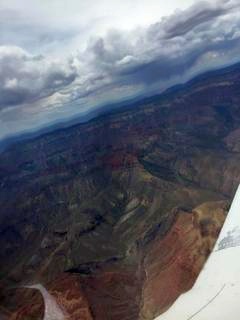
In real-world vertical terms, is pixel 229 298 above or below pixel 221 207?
above

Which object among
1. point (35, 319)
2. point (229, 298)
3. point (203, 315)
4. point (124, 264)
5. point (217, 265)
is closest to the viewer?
point (203, 315)

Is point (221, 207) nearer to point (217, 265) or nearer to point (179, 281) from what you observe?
point (179, 281)

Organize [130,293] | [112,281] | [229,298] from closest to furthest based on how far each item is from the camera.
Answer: [229,298], [130,293], [112,281]

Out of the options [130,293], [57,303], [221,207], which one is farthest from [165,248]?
[57,303]

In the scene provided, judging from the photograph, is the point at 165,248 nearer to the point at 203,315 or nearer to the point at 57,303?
the point at 57,303

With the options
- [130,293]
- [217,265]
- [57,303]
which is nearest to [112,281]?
[130,293]

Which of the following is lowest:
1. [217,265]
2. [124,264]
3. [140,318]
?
[124,264]

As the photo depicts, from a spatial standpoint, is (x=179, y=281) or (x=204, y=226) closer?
(x=179, y=281)
